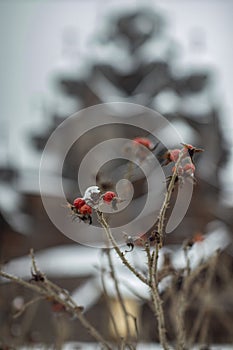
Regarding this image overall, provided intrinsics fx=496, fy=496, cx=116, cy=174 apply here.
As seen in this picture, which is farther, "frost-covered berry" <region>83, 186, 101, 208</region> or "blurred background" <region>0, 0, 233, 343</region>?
"blurred background" <region>0, 0, 233, 343</region>

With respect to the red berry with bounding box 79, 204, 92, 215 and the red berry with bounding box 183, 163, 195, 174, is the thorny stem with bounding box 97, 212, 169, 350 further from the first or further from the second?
the red berry with bounding box 183, 163, 195, 174

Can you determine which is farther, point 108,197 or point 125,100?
point 125,100

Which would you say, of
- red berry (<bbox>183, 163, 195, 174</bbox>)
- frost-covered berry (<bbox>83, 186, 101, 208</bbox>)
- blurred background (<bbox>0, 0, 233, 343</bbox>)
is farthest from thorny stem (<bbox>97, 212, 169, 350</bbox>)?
blurred background (<bbox>0, 0, 233, 343</bbox>)

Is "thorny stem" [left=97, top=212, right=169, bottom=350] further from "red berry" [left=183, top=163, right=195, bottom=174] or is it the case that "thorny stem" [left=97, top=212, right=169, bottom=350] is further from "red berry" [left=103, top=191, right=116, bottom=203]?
"red berry" [left=183, top=163, right=195, bottom=174]

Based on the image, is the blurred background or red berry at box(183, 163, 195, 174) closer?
red berry at box(183, 163, 195, 174)

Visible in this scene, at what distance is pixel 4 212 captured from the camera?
441 centimetres

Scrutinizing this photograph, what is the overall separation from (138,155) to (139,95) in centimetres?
723

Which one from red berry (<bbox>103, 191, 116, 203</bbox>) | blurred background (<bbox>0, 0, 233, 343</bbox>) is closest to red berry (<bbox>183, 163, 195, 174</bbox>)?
red berry (<bbox>103, 191, 116, 203</bbox>)

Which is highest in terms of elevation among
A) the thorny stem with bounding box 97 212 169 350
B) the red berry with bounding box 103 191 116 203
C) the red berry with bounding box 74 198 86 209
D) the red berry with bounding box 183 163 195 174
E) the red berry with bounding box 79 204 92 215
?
the red berry with bounding box 183 163 195 174

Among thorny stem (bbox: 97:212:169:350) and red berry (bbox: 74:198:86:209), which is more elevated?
red berry (bbox: 74:198:86:209)

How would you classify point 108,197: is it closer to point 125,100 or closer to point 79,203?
point 79,203

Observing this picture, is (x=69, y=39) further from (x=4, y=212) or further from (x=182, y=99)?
(x=4, y=212)

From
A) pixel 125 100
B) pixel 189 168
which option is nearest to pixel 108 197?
pixel 189 168

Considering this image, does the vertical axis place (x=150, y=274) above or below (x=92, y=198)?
below
